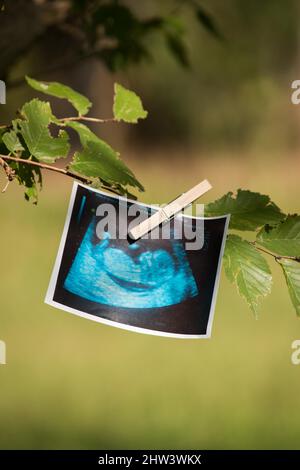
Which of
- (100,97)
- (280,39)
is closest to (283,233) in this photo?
(100,97)

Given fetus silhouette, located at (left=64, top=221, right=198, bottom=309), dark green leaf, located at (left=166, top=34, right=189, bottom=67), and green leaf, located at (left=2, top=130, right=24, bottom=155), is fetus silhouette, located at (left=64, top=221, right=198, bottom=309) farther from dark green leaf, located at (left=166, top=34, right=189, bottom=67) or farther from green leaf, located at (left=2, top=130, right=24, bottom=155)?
dark green leaf, located at (left=166, top=34, right=189, bottom=67)

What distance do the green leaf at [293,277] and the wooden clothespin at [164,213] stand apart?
8cm

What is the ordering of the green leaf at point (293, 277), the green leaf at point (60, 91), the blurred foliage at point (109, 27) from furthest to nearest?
the blurred foliage at point (109, 27)
the green leaf at point (60, 91)
the green leaf at point (293, 277)

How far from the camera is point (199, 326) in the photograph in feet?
1.84

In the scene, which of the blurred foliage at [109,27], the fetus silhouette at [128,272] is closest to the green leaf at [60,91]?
the fetus silhouette at [128,272]

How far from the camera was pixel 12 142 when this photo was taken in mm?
569

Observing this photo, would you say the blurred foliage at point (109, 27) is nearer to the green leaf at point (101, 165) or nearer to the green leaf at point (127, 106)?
the green leaf at point (127, 106)

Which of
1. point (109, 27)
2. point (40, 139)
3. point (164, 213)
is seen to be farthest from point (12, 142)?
point (109, 27)

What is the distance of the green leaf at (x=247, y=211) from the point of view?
0.55 metres

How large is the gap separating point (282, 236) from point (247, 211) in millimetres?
32

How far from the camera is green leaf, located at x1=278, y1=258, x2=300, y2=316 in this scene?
54 centimetres

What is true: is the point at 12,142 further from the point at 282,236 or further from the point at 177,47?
the point at 177,47

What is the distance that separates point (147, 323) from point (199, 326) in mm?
41

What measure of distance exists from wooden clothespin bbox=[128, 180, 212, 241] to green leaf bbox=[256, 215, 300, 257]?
0.06 metres
